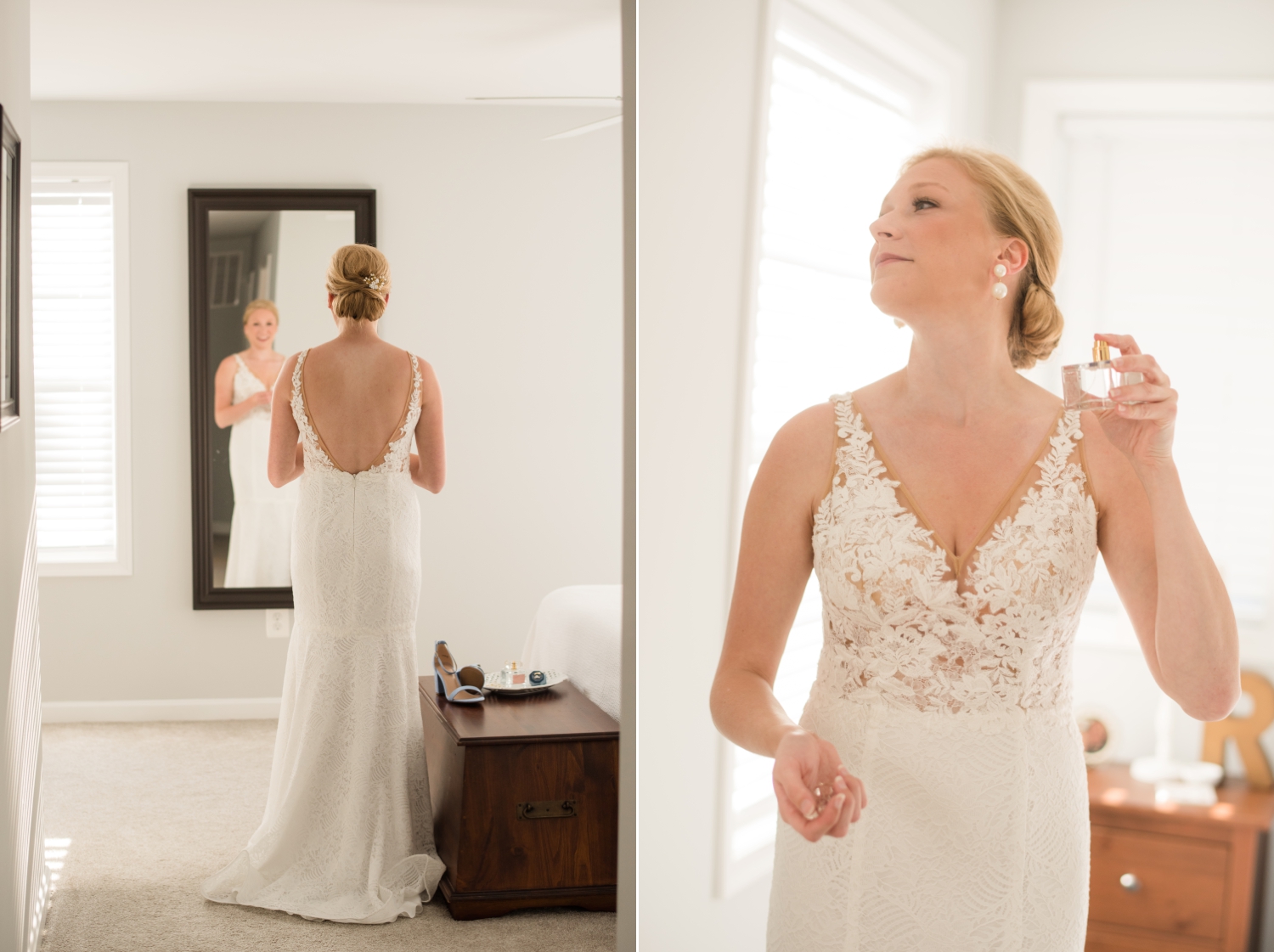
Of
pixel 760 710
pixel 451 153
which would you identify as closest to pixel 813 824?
pixel 760 710

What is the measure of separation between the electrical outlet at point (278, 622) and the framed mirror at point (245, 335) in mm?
14

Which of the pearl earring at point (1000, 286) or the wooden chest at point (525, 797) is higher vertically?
the pearl earring at point (1000, 286)

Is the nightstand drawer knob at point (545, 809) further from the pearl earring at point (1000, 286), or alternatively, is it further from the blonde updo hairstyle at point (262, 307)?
the pearl earring at point (1000, 286)

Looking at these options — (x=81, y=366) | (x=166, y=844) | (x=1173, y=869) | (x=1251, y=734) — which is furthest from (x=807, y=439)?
(x=1173, y=869)

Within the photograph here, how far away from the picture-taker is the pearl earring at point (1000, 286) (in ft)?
3.47

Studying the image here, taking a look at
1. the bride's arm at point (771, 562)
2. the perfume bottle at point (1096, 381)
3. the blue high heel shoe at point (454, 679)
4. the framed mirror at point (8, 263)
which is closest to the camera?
the perfume bottle at point (1096, 381)

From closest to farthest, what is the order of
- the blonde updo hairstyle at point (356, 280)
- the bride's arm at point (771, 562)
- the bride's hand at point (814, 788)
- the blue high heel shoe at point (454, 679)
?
1. the bride's hand at point (814, 788)
2. the bride's arm at point (771, 562)
3. the blonde updo hairstyle at point (356, 280)
4. the blue high heel shoe at point (454, 679)

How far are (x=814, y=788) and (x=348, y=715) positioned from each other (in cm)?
91

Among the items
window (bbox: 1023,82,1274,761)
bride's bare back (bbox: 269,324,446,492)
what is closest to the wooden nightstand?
window (bbox: 1023,82,1274,761)

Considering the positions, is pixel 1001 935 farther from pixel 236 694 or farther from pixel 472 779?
pixel 236 694

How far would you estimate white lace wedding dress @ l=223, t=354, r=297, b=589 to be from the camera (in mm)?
1396

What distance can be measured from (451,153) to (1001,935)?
4.06 feet

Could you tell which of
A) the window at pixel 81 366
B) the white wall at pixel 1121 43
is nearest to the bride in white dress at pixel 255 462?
the window at pixel 81 366

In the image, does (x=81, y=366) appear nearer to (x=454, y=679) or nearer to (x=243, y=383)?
(x=243, y=383)
